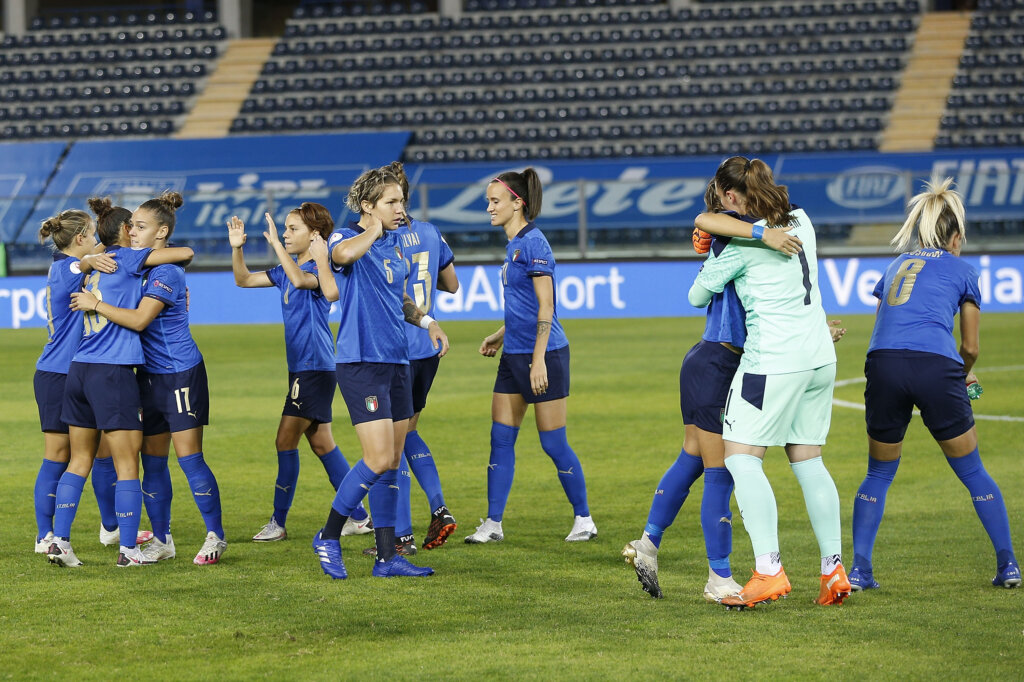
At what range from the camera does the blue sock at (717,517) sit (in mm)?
5367

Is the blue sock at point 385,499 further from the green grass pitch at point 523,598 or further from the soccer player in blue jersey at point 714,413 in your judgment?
the soccer player in blue jersey at point 714,413

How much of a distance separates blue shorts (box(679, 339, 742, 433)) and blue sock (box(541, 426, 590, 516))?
149 cm

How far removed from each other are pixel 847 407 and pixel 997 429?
175cm

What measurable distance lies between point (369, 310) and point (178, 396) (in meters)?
1.16

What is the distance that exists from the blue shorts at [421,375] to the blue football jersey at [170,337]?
109 centimetres

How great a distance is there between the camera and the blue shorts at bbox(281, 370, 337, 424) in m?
6.91

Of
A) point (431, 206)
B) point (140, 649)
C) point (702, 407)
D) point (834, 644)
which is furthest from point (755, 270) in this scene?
point (431, 206)

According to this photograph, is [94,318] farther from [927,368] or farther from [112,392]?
[927,368]

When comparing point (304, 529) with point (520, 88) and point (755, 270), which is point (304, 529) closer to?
point (755, 270)

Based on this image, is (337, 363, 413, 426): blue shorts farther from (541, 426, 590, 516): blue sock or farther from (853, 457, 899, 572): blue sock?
(853, 457, 899, 572): blue sock

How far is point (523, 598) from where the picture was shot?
223 inches

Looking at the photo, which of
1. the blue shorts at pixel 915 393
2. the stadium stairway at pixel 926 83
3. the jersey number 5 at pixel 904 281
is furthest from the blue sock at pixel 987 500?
the stadium stairway at pixel 926 83

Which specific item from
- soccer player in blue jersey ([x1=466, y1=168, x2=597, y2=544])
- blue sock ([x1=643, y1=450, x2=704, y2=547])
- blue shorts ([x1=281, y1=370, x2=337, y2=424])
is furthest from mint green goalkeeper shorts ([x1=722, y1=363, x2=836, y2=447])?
blue shorts ([x1=281, y1=370, x2=337, y2=424])

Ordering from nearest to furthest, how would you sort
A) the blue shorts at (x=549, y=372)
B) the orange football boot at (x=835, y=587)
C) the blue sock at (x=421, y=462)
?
the orange football boot at (x=835, y=587) → the blue shorts at (x=549, y=372) → the blue sock at (x=421, y=462)
